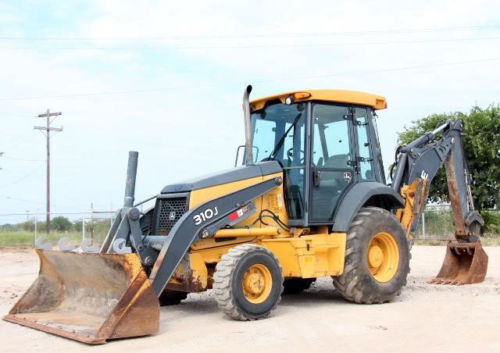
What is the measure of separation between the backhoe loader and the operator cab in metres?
0.02

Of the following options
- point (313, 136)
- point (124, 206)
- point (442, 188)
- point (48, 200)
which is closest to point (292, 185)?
point (313, 136)

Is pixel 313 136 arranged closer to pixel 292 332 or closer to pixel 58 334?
pixel 292 332

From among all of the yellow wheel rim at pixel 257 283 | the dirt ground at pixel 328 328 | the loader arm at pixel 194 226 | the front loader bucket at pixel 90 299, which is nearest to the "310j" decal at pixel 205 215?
the loader arm at pixel 194 226

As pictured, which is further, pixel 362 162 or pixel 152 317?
pixel 362 162

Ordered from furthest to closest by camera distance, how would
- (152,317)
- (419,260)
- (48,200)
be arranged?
1. (48,200)
2. (419,260)
3. (152,317)

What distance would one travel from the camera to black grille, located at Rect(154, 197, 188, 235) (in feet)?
27.2

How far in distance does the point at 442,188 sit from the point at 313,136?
19726 mm

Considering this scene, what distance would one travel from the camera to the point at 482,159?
26.8m

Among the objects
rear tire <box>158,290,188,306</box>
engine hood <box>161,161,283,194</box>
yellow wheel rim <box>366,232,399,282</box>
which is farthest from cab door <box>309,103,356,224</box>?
rear tire <box>158,290,188,306</box>

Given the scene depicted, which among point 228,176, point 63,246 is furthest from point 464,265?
point 63,246

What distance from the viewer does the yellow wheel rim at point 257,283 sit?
7723mm

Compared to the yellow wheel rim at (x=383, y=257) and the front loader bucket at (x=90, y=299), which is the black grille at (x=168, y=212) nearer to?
the front loader bucket at (x=90, y=299)

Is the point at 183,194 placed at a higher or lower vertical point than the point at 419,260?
higher

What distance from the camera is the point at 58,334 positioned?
7.00 metres
